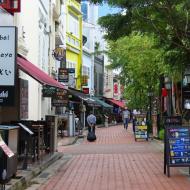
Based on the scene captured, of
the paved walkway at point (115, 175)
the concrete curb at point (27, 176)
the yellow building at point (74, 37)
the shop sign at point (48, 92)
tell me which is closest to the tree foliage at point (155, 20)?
the paved walkway at point (115, 175)

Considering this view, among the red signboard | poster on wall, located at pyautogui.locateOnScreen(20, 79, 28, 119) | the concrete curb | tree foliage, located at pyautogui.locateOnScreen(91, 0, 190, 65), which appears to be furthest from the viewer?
poster on wall, located at pyautogui.locateOnScreen(20, 79, 28, 119)

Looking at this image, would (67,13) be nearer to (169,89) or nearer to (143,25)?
(169,89)

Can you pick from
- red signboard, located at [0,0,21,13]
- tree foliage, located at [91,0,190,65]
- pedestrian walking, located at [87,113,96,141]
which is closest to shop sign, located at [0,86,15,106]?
tree foliage, located at [91,0,190,65]

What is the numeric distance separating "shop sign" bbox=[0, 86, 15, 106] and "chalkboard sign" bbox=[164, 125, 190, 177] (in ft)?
15.1

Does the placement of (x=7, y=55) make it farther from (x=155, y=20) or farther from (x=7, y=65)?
(x=155, y=20)

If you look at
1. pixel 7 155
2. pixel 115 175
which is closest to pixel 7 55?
pixel 7 155

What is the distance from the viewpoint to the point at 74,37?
54750mm

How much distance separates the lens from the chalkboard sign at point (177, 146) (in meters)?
14.9

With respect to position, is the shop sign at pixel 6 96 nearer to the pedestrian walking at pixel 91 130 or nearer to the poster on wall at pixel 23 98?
the poster on wall at pixel 23 98

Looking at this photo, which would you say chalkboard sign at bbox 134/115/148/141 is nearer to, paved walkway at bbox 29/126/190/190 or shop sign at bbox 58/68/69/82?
shop sign at bbox 58/68/69/82

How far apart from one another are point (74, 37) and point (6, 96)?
141ft

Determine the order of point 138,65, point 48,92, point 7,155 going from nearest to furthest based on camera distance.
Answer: point 7,155, point 48,92, point 138,65

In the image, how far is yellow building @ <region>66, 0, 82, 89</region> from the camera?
172 feet

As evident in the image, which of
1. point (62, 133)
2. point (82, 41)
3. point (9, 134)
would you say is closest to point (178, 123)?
point (9, 134)
